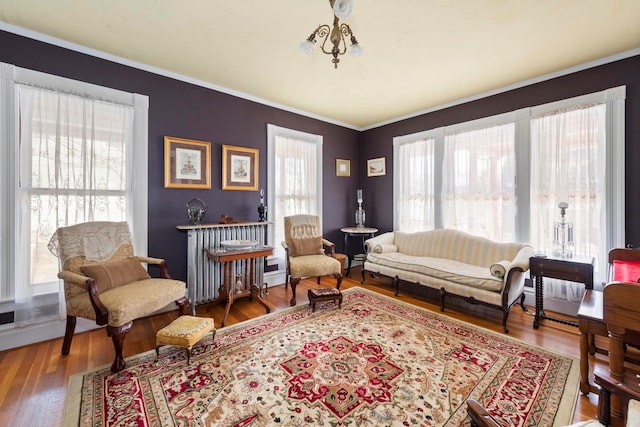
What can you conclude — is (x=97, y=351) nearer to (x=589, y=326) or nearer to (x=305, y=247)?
A: (x=305, y=247)

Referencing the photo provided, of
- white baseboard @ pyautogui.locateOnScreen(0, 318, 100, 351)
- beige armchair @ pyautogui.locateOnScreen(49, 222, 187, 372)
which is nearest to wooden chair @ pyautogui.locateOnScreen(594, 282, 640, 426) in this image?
beige armchair @ pyautogui.locateOnScreen(49, 222, 187, 372)

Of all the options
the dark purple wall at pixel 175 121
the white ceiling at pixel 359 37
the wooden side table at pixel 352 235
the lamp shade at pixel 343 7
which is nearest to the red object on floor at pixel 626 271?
the white ceiling at pixel 359 37

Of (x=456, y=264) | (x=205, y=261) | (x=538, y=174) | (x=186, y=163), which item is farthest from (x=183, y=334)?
(x=538, y=174)

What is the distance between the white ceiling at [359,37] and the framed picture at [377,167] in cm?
164

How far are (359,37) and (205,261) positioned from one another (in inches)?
114

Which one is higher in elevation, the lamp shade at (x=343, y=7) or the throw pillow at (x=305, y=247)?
the lamp shade at (x=343, y=7)

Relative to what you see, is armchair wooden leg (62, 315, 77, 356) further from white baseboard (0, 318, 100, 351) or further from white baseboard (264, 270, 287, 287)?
white baseboard (264, 270, 287, 287)

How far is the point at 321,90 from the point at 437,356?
3.32 metres

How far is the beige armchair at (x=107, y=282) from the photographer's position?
1984 mm

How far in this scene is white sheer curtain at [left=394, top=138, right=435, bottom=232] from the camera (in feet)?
14.1

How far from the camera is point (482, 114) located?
373cm

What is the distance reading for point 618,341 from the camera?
1362mm

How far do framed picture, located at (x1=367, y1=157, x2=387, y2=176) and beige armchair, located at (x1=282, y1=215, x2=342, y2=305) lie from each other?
1760mm

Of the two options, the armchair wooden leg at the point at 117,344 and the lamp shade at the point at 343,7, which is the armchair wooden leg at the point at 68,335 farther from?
the lamp shade at the point at 343,7
